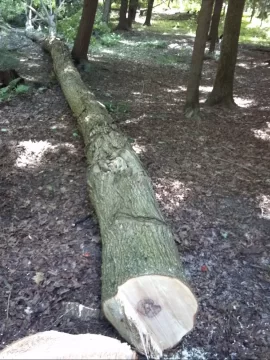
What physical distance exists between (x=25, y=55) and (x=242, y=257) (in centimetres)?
1073

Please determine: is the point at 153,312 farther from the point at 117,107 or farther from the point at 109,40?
the point at 109,40

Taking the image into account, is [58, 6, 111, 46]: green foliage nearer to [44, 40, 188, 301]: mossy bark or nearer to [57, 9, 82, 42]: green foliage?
[57, 9, 82, 42]: green foliage

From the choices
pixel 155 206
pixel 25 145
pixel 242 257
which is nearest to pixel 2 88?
pixel 25 145

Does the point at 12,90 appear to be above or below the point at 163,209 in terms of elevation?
above

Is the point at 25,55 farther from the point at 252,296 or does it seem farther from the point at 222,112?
the point at 252,296

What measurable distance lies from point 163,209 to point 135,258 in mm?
1535

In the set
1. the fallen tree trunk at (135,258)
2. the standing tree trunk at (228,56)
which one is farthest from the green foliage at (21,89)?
the standing tree trunk at (228,56)

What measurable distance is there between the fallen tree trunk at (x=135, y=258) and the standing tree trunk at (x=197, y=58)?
2786 mm

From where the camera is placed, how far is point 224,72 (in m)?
8.09

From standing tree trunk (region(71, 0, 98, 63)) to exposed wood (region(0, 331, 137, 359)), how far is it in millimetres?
9675

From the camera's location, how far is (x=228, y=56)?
8.01m

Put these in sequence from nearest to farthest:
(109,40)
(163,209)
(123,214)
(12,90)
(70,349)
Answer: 1. (70,349)
2. (123,214)
3. (163,209)
4. (12,90)
5. (109,40)

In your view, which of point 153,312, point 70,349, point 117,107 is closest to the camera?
point 70,349

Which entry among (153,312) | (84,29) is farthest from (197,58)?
(153,312)
